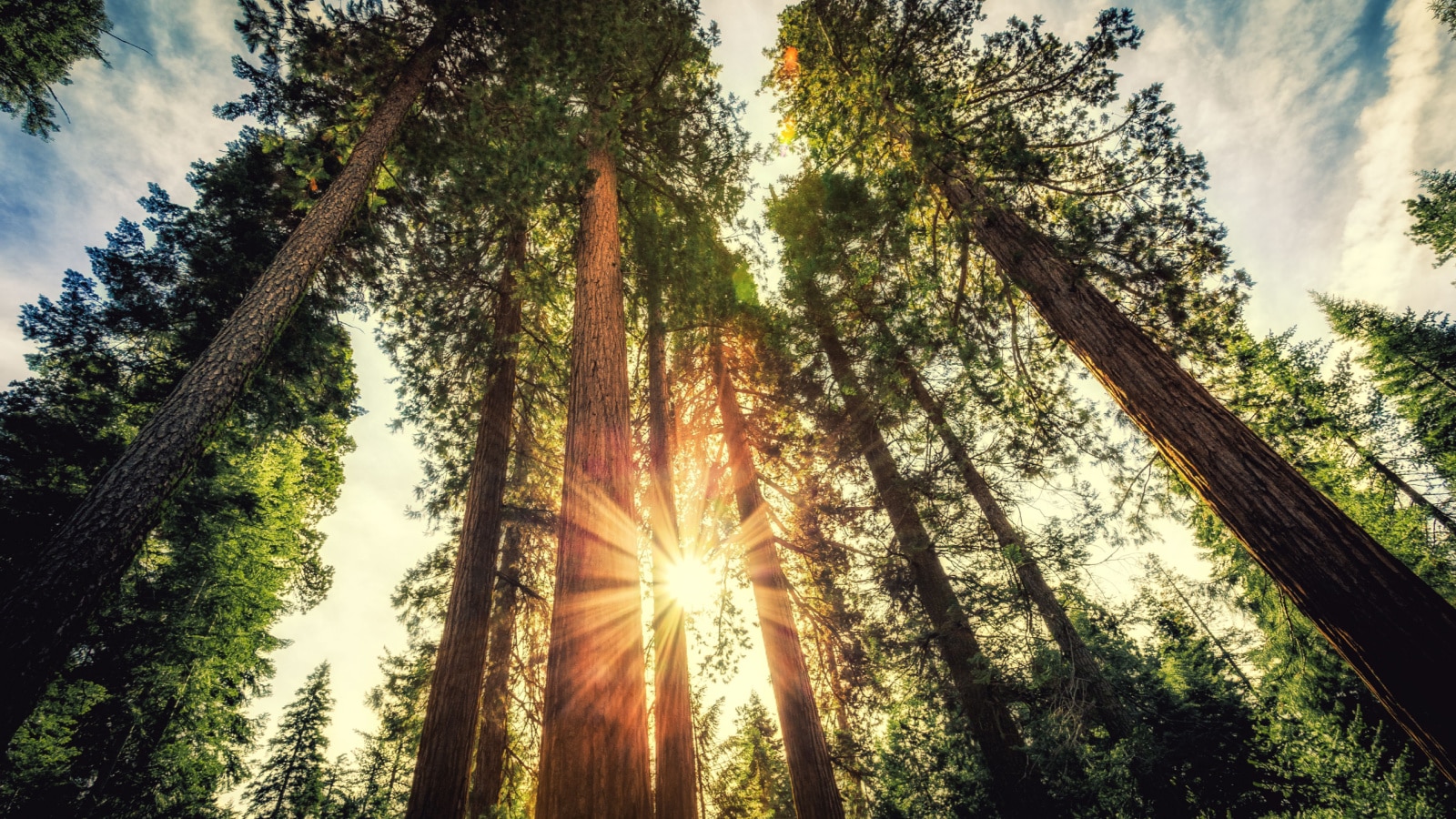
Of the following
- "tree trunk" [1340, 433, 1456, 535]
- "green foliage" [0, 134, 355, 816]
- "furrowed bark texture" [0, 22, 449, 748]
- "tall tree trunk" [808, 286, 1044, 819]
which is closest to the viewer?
"furrowed bark texture" [0, 22, 449, 748]

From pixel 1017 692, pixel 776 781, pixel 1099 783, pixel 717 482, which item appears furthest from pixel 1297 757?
pixel 776 781

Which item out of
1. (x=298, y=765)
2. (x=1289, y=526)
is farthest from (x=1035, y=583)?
(x=298, y=765)

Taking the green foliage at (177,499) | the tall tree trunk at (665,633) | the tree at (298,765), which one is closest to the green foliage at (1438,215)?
the tall tree trunk at (665,633)

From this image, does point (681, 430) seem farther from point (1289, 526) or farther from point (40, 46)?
point (40, 46)

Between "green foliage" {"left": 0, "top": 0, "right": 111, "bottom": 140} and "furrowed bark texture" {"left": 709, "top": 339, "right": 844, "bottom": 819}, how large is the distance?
39.9ft

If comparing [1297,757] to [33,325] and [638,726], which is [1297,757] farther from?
[33,325]

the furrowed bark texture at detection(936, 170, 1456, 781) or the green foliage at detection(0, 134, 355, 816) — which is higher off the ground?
the green foliage at detection(0, 134, 355, 816)

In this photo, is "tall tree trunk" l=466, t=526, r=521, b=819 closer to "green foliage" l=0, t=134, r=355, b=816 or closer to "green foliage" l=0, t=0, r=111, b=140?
"green foliage" l=0, t=134, r=355, b=816

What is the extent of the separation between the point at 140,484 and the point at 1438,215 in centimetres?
2860

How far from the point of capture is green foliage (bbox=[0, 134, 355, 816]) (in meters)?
7.62

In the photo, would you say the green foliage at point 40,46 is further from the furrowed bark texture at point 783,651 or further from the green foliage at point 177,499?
the furrowed bark texture at point 783,651

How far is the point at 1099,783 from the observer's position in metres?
6.09

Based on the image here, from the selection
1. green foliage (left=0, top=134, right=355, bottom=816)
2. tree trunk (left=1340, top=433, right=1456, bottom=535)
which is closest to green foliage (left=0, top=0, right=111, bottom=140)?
green foliage (left=0, top=134, right=355, bottom=816)

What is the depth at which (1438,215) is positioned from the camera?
13.4 m
